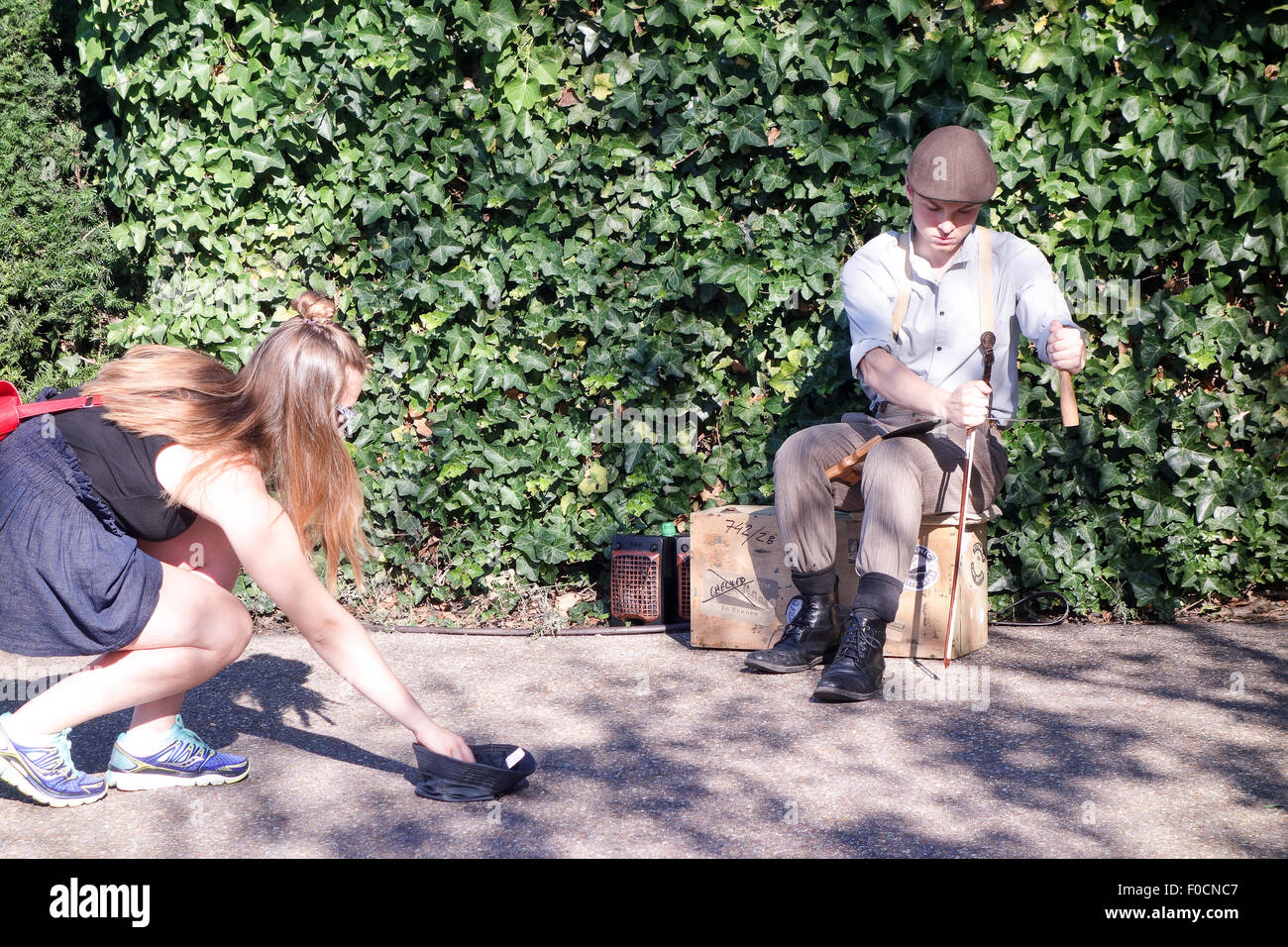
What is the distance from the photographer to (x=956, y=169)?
3.79 m

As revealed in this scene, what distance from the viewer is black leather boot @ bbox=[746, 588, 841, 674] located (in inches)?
155

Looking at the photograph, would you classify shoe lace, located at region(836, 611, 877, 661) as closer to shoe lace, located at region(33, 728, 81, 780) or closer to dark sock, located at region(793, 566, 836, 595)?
dark sock, located at region(793, 566, 836, 595)

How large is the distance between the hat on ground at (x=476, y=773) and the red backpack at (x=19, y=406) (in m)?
1.18

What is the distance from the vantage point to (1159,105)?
14.0 ft

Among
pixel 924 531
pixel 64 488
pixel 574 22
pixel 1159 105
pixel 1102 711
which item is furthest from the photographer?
pixel 574 22

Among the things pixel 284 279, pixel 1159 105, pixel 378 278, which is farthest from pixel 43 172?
pixel 1159 105

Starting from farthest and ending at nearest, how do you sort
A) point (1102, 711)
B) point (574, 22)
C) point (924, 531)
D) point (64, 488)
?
point (574, 22)
point (924, 531)
point (1102, 711)
point (64, 488)

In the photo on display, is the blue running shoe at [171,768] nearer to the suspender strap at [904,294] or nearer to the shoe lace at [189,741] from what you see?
the shoe lace at [189,741]

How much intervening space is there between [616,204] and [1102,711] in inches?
103

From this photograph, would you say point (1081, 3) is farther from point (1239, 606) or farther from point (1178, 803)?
point (1178, 803)

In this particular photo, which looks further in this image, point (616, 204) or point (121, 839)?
point (616, 204)

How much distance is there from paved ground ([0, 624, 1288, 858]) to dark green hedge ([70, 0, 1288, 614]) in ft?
2.19

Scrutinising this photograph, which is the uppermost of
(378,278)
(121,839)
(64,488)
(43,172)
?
(43,172)

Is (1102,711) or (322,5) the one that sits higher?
(322,5)
